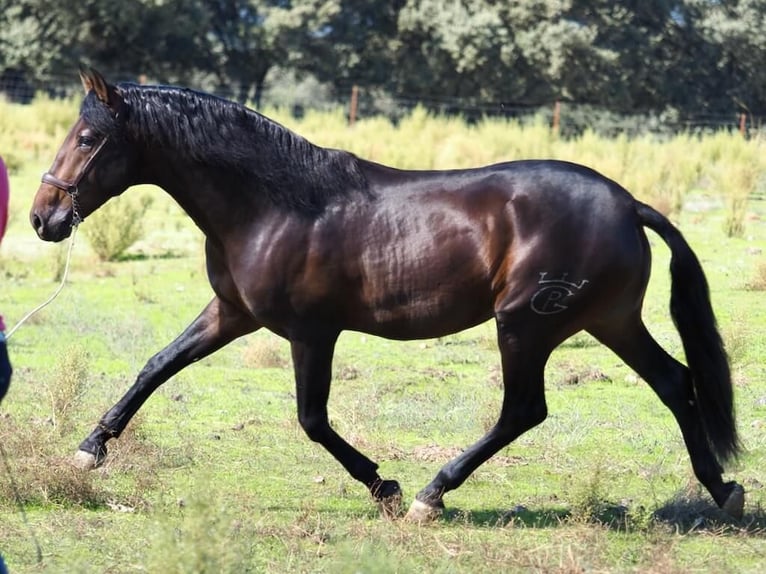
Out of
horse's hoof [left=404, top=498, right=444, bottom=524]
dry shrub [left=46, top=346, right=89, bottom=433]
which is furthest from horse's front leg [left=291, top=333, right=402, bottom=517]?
dry shrub [left=46, top=346, right=89, bottom=433]

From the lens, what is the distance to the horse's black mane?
19.6 ft

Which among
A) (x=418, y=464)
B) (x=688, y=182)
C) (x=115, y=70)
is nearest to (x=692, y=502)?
(x=418, y=464)

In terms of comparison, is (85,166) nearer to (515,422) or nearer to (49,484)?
(49,484)

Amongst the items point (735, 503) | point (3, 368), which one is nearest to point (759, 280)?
point (735, 503)

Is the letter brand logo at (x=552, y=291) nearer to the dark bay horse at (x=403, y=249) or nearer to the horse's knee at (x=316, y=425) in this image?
the dark bay horse at (x=403, y=249)

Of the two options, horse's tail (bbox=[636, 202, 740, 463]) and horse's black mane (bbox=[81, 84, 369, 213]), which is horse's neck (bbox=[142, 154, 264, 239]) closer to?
horse's black mane (bbox=[81, 84, 369, 213])

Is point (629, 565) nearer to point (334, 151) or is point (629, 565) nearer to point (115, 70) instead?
point (334, 151)

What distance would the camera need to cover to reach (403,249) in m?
5.88

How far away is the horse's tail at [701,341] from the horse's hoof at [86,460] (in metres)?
3.17

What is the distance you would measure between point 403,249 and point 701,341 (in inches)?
63.6

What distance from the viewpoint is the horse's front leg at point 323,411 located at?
5848 millimetres

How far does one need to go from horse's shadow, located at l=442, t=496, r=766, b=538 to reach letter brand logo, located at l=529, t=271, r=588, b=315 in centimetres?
100

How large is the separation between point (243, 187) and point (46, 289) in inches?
316

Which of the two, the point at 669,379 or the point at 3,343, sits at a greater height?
the point at 3,343
